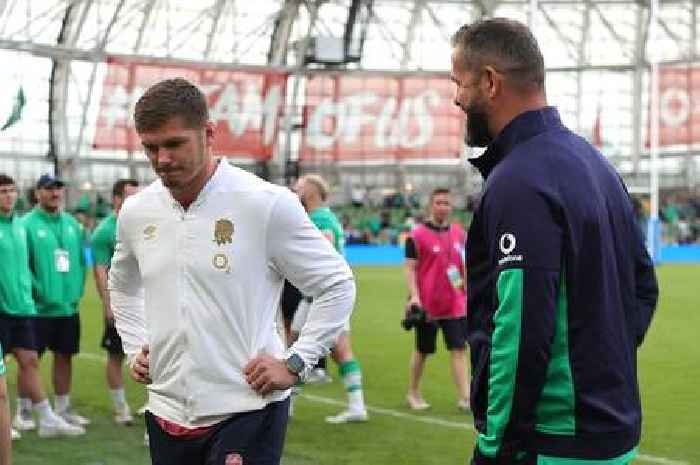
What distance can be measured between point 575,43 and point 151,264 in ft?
171

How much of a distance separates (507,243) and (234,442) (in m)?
1.31

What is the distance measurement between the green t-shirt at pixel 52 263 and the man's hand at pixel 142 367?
6.16m

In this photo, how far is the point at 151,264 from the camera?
14.1 ft

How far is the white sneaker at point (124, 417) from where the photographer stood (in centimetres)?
1032

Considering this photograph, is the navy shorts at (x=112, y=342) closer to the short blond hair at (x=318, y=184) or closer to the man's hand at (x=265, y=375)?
the short blond hair at (x=318, y=184)

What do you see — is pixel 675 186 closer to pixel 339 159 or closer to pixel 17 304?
pixel 339 159

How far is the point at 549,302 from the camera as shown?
323cm

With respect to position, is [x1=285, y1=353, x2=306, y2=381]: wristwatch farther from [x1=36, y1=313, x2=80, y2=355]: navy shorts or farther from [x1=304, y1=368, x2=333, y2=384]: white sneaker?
[x1=304, y1=368, x2=333, y2=384]: white sneaker

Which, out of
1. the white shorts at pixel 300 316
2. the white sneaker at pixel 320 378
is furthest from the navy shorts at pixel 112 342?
the white sneaker at pixel 320 378

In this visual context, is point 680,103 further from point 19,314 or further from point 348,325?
point 19,314

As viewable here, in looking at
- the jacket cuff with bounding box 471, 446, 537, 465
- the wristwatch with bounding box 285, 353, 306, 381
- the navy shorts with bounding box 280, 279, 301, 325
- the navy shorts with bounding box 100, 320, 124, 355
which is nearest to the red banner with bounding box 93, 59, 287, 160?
the navy shorts with bounding box 280, 279, 301, 325

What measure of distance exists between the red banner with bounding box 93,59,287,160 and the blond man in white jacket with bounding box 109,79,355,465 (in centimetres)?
3679

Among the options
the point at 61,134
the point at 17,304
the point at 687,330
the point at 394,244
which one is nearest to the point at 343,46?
the point at 394,244

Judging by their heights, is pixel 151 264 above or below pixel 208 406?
above
